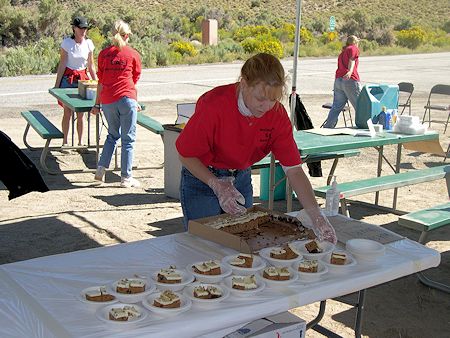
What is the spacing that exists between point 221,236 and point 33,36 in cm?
2303

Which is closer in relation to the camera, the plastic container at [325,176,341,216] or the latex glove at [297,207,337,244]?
the latex glove at [297,207,337,244]

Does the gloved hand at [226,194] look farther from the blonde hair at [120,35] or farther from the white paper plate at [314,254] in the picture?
the blonde hair at [120,35]

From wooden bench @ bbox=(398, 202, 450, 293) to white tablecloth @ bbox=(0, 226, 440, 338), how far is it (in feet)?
3.67

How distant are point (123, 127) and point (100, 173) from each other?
1.74 feet

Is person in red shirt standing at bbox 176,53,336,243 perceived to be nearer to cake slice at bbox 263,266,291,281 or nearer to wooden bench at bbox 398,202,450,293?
cake slice at bbox 263,266,291,281

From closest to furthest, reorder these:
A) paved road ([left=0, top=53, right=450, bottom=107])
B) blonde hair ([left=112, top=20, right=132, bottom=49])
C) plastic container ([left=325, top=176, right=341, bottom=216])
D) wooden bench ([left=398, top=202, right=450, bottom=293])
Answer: plastic container ([left=325, top=176, right=341, bottom=216]) → wooden bench ([left=398, top=202, right=450, bottom=293]) → blonde hair ([left=112, top=20, right=132, bottom=49]) → paved road ([left=0, top=53, right=450, bottom=107])

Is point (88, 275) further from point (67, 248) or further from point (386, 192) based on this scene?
point (386, 192)

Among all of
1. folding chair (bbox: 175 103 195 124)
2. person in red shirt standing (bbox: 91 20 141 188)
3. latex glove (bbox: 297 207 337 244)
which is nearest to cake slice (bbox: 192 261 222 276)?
latex glove (bbox: 297 207 337 244)

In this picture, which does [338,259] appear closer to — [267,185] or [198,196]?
[198,196]

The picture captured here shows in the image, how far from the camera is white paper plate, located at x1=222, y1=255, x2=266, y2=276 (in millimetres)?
2385

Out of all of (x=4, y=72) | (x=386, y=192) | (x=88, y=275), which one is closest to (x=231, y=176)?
(x=88, y=275)

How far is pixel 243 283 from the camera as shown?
225 centimetres

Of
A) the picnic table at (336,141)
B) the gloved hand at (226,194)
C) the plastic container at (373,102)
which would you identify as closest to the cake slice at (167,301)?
the gloved hand at (226,194)

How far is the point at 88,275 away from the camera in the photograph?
2.40 metres
